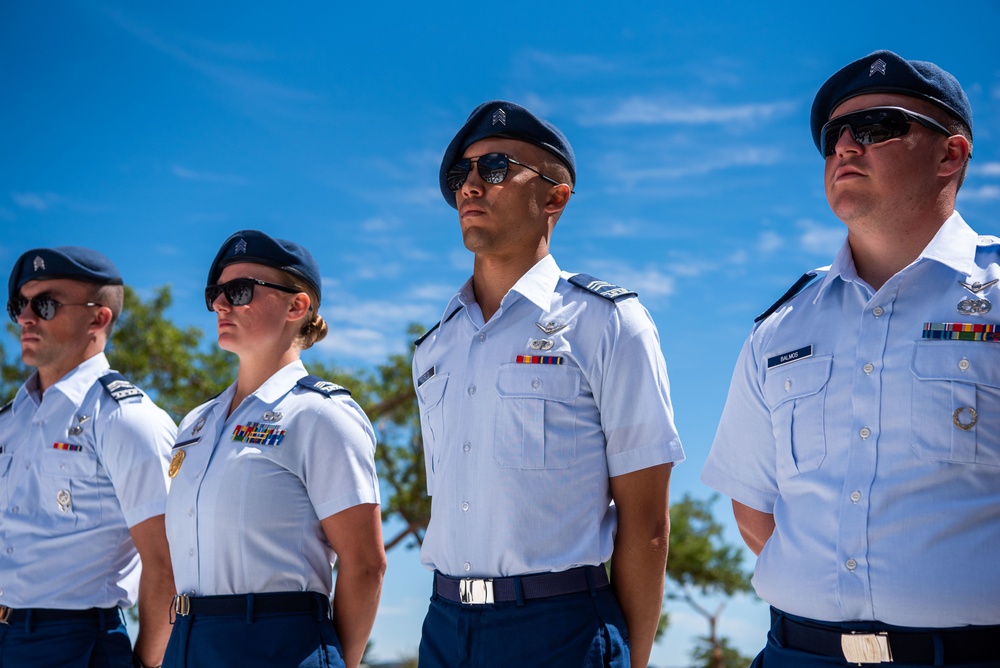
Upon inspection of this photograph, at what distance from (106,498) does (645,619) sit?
2879mm

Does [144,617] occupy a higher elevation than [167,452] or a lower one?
lower

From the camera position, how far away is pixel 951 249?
2852 mm

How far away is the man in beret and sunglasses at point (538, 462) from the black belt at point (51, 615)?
83.0 inches

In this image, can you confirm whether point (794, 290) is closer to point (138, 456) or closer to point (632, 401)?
point (632, 401)

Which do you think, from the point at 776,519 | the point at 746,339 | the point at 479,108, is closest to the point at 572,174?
the point at 479,108

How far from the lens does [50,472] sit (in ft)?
16.2

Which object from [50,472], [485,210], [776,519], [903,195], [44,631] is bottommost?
[44,631]

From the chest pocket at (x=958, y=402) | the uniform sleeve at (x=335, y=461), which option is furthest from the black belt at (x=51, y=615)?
the chest pocket at (x=958, y=402)

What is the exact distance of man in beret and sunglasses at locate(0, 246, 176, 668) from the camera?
4656mm

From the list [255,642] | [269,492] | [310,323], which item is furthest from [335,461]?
[310,323]

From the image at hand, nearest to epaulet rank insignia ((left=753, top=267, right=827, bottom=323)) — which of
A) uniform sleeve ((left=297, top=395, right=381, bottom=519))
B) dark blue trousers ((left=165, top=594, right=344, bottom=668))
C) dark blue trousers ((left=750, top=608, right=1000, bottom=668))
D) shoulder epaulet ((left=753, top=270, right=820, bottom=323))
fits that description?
shoulder epaulet ((left=753, top=270, right=820, bottom=323))

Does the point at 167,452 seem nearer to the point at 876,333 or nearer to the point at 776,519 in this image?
the point at 776,519

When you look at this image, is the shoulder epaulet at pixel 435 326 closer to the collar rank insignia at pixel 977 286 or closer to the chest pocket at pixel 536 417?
the chest pocket at pixel 536 417

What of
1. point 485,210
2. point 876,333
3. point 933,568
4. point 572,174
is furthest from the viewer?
point 572,174
